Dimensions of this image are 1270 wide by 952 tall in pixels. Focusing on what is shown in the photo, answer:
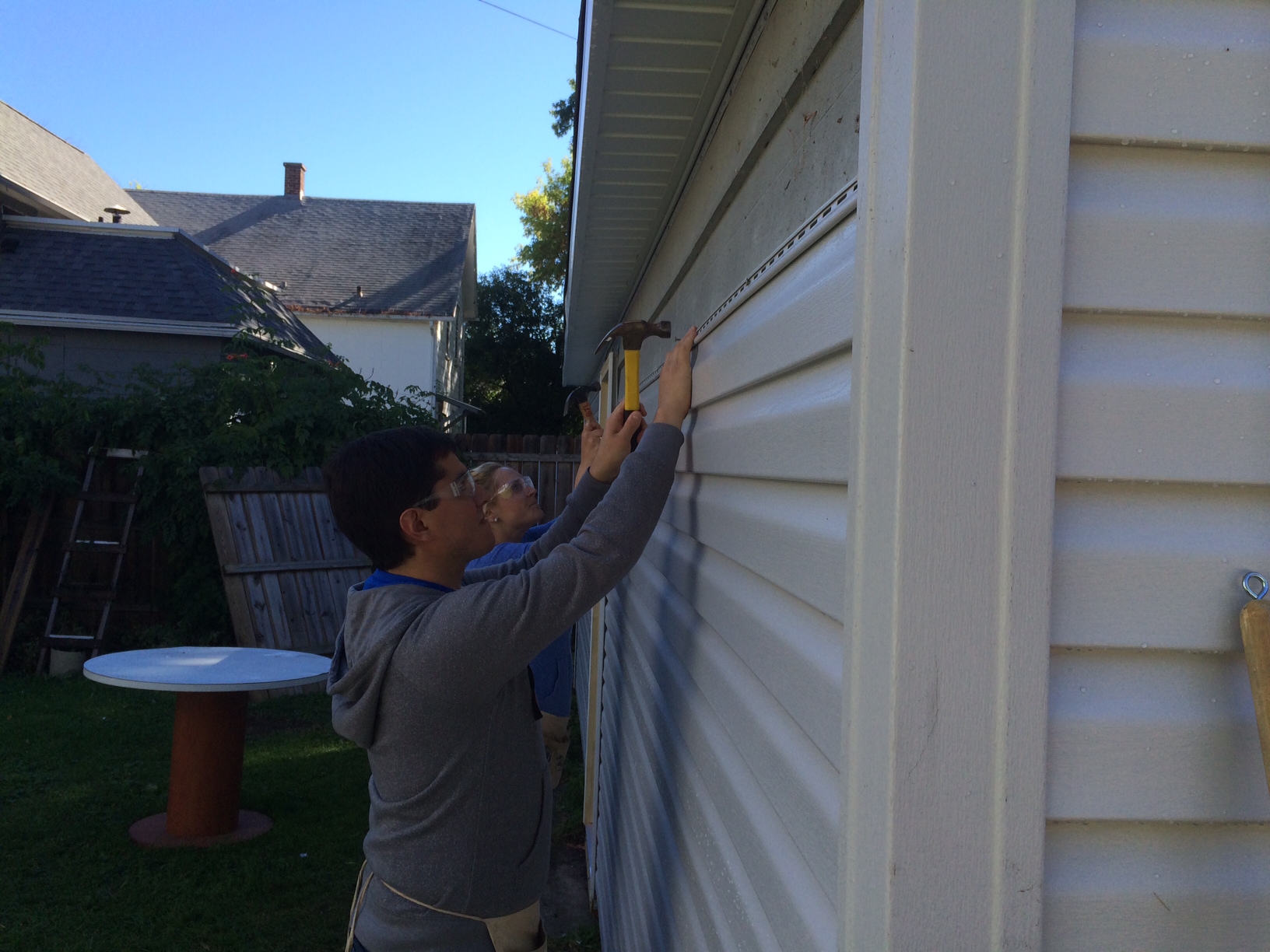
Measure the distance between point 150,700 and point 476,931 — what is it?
7.34 m

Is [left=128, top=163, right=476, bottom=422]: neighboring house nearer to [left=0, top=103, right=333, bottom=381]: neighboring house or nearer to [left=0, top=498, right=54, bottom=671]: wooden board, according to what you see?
[left=0, top=103, right=333, bottom=381]: neighboring house

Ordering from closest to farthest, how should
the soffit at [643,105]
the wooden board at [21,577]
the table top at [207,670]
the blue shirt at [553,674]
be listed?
1. the soffit at [643,105]
2. the blue shirt at [553,674]
3. the table top at [207,670]
4. the wooden board at [21,577]

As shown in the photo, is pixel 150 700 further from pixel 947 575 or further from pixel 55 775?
pixel 947 575

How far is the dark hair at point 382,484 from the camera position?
2088mm

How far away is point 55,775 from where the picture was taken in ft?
20.9

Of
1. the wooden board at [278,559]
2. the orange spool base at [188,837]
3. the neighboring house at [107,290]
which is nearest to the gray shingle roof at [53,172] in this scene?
the neighboring house at [107,290]

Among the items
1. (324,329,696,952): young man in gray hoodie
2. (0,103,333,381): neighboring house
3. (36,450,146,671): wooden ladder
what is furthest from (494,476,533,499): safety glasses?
(0,103,333,381): neighboring house

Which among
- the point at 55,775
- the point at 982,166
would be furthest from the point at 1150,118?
the point at 55,775

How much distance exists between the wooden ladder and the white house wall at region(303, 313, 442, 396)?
13772mm

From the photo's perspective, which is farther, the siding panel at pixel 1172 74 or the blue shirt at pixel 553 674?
the blue shirt at pixel 553 674

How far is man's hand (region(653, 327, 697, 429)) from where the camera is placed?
2.12 meters

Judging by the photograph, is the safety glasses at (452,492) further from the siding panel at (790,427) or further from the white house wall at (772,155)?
the white house wall at (772,155)

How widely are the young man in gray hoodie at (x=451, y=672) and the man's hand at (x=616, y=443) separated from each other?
26 cm

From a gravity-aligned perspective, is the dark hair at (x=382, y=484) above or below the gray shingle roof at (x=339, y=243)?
below
